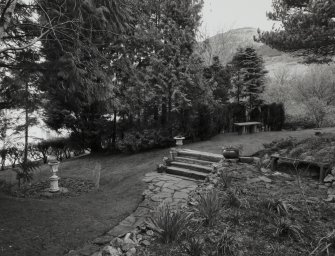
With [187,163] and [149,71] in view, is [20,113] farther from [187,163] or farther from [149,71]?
[187,163]

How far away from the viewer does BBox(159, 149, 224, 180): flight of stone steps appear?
21.3 feet

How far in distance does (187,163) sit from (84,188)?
9.83 feet

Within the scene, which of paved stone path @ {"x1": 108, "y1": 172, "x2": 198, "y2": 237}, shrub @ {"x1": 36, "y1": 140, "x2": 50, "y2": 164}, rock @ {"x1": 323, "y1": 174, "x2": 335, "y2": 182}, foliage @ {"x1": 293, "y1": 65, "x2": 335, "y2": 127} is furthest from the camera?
foliage @ {"x1": 293, "y1": 65, "x2": 335, "y2": 127}

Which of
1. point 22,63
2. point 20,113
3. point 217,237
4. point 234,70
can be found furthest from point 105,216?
point 234,70

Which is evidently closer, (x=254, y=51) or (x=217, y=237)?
(x=217, y=237)

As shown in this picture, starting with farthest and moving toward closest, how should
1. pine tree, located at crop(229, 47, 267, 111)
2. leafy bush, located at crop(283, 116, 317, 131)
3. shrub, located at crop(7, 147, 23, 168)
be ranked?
pine tree, located at crop(229, 47, 267, 111)
leafy bush, located at crop(283, 116, 317, 131)
shrub, located at crop(7, 147, 23, 168)

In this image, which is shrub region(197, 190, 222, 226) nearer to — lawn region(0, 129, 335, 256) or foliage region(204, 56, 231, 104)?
lawn region(0, 129, 335, 256)

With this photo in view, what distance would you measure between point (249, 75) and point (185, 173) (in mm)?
9663

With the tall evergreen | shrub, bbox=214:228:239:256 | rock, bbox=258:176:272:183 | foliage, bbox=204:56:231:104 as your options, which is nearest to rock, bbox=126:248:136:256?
shrub, bbox=214:228:239:256

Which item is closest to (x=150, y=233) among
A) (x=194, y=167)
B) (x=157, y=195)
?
(x=157, y=195)

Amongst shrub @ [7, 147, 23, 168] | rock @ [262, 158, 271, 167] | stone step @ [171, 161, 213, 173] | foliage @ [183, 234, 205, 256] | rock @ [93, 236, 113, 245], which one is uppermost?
shrub @ [7, 147, 23, 168]

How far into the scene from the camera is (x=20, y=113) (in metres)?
8.38

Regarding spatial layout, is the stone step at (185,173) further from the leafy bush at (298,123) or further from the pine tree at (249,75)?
the leafy bush at (298,123)

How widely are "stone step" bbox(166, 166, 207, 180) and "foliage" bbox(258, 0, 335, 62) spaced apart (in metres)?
5.53
